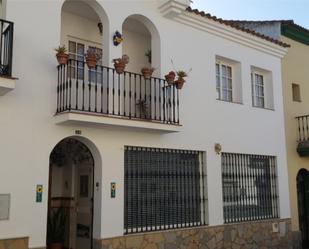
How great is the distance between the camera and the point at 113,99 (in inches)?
351

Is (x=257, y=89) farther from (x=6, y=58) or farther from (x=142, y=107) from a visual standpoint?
(x=6, y=58)

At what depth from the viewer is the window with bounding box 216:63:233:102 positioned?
11.9 m

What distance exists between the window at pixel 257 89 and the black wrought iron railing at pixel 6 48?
788 cm

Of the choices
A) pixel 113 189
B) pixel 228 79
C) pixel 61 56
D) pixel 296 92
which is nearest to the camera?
pixel 61 56

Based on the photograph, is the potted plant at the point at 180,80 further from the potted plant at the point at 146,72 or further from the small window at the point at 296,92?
the small window at the point at 296,92

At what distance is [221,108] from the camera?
37.5 ft

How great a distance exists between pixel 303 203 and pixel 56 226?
28.8 feet

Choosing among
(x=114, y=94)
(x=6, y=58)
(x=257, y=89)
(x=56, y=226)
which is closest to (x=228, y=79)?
(x=257, y=89)

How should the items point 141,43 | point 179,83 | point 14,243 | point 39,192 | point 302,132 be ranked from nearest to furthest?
point 14,243, point 39,192, point 179,83, point 141,43, point 302,132

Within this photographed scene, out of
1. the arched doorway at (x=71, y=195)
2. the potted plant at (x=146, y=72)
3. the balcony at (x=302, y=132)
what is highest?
the potted plant at (x=146, y=72)

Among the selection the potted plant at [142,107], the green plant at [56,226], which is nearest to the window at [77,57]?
the potted plant at [142,107]

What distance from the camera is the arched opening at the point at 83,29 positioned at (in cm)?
929

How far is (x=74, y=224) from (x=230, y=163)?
4.60 m

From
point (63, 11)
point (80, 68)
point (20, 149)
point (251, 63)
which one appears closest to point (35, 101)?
point (20, 149)
